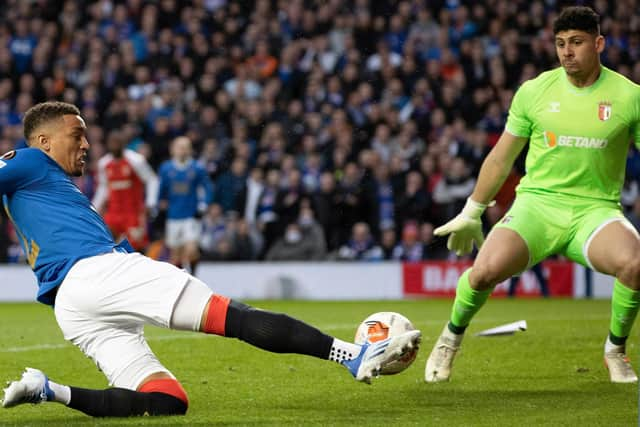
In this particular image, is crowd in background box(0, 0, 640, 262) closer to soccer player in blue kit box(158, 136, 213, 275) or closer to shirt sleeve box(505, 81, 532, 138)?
soccer player in blue kit box(158, 136, 213, 275)

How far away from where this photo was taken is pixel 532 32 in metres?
19.4

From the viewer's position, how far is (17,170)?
550 centimetres

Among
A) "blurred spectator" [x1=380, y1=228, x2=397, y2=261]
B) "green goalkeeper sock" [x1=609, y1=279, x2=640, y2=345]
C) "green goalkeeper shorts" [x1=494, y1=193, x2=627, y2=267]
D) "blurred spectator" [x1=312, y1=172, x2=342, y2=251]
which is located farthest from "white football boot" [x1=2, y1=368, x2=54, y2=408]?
"blurred spectator" [x1=312, y1=172, x2=342, y2=251]

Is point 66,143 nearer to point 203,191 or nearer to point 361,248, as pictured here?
point 203,191

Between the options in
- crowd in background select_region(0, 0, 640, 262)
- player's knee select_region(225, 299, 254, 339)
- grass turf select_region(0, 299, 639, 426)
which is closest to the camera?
player's knee select_region(225, 299, 254, 339)

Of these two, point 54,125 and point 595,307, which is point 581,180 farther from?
point 595,307

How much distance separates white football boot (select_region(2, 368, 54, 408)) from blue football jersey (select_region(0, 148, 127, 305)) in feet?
1.61

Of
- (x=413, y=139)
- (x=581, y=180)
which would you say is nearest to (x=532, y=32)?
(x=413, y=139)

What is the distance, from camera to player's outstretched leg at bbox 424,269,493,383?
6.96m

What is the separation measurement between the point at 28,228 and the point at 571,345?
4.90 m

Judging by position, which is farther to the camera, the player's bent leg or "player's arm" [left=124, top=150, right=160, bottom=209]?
"player's arm" [left=124, top=150, right=160, bottom=209]

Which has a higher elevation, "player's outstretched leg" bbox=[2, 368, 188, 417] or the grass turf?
"player's outstretched leg" bbox=[2, 368, 188, 417]

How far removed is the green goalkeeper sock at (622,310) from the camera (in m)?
6.73

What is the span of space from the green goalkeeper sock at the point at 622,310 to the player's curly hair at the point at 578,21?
5.01 ft
